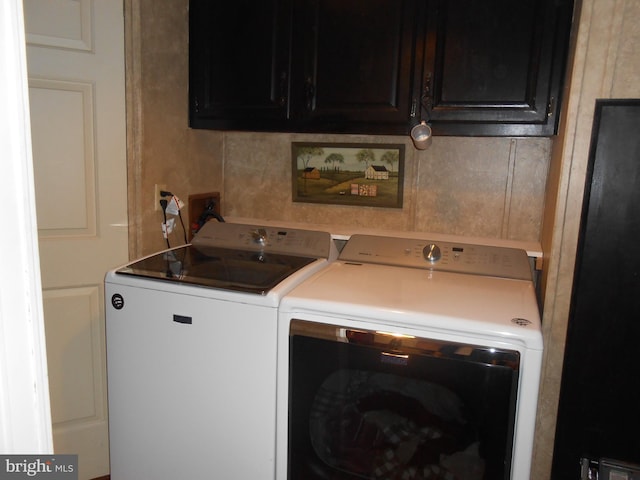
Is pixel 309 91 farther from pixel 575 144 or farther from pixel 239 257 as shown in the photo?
pixel 575 144

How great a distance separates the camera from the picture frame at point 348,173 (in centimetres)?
209

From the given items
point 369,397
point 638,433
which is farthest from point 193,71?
point 638,433

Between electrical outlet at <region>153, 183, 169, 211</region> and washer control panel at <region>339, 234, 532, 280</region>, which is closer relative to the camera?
washer control panel at <region>339, 234, 532, 280</region>

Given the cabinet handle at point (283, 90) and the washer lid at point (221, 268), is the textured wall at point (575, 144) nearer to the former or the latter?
the washer lid at point (221, 268)

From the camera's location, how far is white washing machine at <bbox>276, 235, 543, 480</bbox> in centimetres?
121

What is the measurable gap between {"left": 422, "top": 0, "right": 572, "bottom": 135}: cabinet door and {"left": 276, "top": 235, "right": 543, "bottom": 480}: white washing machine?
1.89 feet

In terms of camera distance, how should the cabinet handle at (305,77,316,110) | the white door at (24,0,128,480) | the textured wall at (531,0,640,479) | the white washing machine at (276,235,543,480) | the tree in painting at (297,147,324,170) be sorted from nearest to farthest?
1. the white washing machine at (276,235,543,480)
2. the textured wall at (531,0,640,479)
3. the white door at (24,0,128,480)
4. the cabinet handle at (305,77,316,110)
5. the tree in painting at (297,147,324,170)

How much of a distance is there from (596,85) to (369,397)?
112cm

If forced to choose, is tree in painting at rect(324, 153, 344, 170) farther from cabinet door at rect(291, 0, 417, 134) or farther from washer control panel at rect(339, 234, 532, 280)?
washer control panel at rect(339, 234, 532, 280)

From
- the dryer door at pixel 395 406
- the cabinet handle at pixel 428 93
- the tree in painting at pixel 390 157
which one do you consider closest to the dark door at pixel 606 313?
the dryer door at pixel 395 406

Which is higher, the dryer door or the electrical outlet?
the electrical outlet

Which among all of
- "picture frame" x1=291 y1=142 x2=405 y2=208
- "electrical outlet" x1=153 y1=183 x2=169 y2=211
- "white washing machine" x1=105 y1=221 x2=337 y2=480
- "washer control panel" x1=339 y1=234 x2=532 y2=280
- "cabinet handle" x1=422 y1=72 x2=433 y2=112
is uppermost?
"cabinet handle" x1=422 y1=72 x2=433 y2=112

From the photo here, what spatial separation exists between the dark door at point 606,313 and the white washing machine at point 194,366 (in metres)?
0.89

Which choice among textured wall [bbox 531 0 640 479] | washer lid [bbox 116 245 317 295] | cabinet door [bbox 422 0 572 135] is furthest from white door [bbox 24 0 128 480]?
textured wall [bbox 531 0 640 479]
